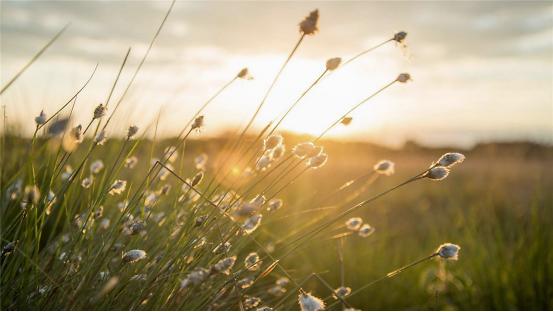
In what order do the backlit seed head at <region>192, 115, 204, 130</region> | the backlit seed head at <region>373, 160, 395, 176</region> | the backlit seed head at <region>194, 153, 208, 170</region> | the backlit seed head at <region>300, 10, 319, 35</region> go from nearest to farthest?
the backlit seed head at <region>300, 10, 319, 35</region> → the backlit seed head at <region>192, 115, 204, 130</region> → the backlit seed head at <region>373, 160, 395, 176</region> → the backlit seed head at <region>194, 153, 208, 170</region>

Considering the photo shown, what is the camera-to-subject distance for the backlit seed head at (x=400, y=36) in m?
1.99

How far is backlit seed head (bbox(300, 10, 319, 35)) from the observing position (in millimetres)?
1795

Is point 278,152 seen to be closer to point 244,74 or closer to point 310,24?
point 244,74

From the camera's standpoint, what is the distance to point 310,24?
1.80 m

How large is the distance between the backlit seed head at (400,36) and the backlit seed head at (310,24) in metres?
0.35

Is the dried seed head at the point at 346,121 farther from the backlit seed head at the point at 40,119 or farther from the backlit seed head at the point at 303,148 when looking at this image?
the backlit seed head at the point at 40,119

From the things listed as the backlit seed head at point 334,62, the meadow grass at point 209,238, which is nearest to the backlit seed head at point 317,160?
the meadow grass at point 209,238

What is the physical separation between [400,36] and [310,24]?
393 mm

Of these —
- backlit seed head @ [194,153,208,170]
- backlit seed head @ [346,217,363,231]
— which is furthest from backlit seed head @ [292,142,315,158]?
backlit seed head @ [194,153,208,170]

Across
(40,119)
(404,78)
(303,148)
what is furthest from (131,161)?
(404,78)

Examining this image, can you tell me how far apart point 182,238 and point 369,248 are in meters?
2.86

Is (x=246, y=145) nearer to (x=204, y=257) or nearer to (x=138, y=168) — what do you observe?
(x=204, y=257)

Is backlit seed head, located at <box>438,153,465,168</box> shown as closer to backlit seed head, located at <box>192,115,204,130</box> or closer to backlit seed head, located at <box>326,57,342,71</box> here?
backlit seed head, located at <box>326,57,342,71</box>

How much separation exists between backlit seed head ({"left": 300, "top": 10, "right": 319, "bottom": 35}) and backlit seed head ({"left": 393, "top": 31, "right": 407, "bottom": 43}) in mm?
353
